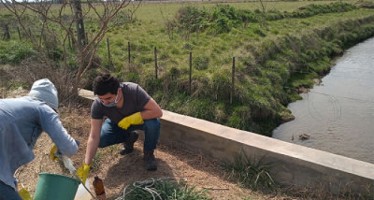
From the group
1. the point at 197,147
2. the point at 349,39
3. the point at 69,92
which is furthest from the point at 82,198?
the point at 349,39

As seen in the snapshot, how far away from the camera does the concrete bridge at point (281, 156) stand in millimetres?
3059

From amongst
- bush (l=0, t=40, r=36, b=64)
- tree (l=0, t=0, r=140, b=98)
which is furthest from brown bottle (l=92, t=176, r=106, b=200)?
bush (l=0, t=40, r=36, b=64)

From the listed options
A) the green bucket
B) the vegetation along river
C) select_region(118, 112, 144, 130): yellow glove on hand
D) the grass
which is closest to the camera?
the green bucket

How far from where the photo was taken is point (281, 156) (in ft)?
11.0

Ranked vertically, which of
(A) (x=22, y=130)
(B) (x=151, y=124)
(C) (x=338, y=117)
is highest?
(A) (x=22, y=130)

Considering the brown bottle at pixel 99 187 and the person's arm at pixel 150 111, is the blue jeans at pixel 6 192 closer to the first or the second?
the brown bottle at pixel 99 187

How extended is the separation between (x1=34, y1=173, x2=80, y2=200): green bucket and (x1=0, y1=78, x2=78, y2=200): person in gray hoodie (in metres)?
0.30

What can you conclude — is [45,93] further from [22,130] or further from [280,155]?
[280,155]

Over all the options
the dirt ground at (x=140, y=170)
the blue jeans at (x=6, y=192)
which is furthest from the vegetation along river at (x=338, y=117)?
the blue jeans at (x=6, y=192)

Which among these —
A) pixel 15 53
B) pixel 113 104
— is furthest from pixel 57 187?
pixel 15 53

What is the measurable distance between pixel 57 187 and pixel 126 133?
1.23 meters

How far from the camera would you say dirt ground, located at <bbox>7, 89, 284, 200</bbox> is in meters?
3.33

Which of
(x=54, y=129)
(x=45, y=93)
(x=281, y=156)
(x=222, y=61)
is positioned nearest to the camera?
(x=54, y=129)

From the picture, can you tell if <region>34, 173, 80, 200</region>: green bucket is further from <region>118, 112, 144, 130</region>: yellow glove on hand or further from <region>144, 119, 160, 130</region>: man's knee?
<region>144, 119, 160, 130</region>: man's knee
